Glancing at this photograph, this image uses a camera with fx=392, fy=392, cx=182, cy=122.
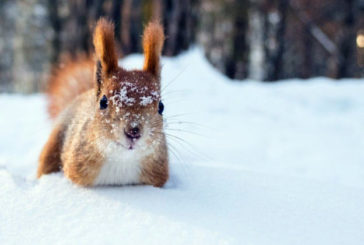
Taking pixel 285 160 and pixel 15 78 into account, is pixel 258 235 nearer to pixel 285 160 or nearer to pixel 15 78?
pixel 285 160

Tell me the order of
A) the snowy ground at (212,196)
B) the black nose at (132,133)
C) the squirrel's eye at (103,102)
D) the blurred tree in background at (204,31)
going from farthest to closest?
the blurred tree in background at (204,31), the squirrel's eye at (103,102), the black nose at (132,133), the snowy ground at (212,196)

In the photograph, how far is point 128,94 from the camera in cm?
146

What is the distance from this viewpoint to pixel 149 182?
162 cm

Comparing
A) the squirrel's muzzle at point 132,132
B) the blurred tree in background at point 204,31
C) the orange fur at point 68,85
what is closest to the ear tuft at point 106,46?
the squirrel's muzzle at point 132,132

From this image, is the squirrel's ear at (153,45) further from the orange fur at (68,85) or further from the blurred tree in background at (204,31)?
the blurred tree in background at (204,31)

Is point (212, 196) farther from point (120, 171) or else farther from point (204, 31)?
point (204, 31)

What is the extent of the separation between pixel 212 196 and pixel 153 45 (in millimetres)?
681

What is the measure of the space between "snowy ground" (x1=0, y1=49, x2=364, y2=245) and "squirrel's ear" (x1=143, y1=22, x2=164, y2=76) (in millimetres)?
288

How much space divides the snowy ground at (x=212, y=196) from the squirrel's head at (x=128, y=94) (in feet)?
0.72

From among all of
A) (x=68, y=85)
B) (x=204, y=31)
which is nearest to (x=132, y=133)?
(x=68, y=85)

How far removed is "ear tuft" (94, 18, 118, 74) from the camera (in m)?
1.60

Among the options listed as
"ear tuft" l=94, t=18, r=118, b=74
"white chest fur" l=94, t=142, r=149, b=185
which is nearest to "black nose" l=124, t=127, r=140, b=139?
"white chest fur" l=94, t=142, r=149, b=185

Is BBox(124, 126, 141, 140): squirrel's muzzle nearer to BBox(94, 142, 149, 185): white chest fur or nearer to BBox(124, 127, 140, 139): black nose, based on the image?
BBox(124, 127, 140, 139): black nose

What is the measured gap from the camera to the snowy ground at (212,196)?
1195 mm
